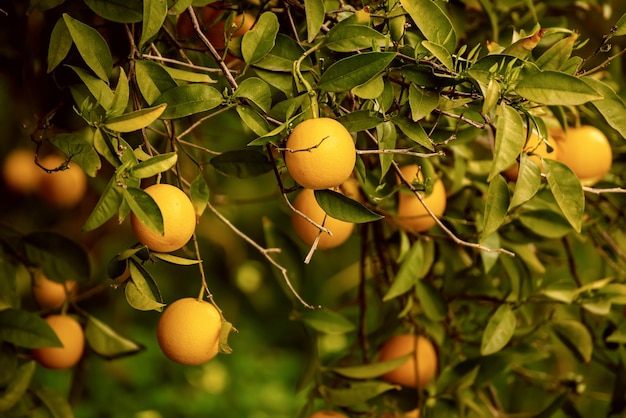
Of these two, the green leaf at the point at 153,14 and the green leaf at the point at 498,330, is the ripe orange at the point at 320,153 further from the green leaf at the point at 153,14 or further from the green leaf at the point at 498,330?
the green leaf at the point at 498,330

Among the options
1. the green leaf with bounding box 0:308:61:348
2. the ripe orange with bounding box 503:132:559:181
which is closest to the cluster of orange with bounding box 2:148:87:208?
the green leaf with bounding box 0:308:61:348

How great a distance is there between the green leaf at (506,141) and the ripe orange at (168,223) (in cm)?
23

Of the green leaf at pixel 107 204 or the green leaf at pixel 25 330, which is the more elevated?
the green leaf at pixel 107 204

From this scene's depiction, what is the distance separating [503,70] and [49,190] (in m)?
0.64

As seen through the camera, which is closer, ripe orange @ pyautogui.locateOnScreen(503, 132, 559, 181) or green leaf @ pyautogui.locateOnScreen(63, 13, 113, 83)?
green leaf @ pyautogui.locateOnScreen(63, 13, 113, 83)

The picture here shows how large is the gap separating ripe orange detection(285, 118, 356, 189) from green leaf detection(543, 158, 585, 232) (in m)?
0.15

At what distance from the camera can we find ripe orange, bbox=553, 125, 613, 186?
792 millimetres

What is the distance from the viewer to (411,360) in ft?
2.72

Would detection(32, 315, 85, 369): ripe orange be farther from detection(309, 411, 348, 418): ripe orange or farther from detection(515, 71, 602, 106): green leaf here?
detection(515, 71, 602, 106): green leaf

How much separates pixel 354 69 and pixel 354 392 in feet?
1.26

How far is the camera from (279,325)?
157cm

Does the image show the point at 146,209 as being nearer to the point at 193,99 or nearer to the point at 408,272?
the point at 193,99

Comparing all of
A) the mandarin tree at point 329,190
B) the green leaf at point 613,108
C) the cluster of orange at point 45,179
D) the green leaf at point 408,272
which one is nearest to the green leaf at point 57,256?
the mandarin tree at point 329,190

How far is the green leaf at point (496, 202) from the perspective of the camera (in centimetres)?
56
